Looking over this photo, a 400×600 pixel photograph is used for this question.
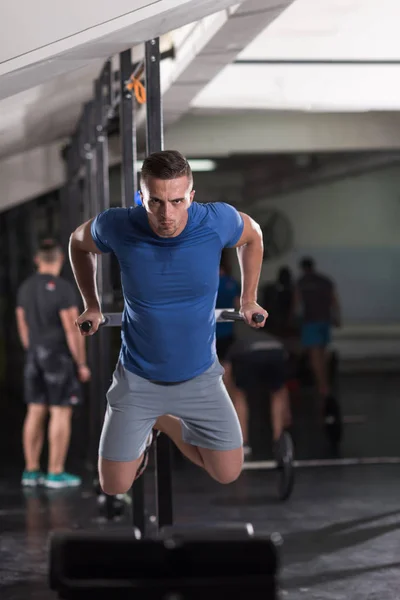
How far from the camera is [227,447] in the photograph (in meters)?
3.73

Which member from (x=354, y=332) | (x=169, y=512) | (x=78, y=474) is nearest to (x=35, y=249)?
(x=78, y=474)

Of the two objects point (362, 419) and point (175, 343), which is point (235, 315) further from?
point (362, 419)

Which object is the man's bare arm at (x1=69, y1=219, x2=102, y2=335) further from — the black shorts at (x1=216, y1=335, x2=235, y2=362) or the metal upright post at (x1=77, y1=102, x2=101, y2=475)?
the black shorts at (x1=216, y1=335, x2=235, y2=362)

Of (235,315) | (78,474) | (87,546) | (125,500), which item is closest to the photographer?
(87,546)

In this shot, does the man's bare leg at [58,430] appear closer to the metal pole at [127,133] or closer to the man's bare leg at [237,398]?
the man's bare leg at [237,398]

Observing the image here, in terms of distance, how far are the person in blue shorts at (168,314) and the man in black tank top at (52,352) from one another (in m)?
3.25

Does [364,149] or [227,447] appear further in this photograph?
[364,149]

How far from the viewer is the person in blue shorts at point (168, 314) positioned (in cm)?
350

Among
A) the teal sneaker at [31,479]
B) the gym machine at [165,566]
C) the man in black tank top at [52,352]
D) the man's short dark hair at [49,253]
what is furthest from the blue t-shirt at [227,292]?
the gym machine at [165,566]

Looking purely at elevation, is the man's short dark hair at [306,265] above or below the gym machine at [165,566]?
above

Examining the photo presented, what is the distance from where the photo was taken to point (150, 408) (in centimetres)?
365

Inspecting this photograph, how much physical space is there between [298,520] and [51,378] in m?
2.03

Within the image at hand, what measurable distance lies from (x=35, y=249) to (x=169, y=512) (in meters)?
4.82

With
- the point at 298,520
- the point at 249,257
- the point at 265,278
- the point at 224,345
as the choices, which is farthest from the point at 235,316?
the point at 265,278
